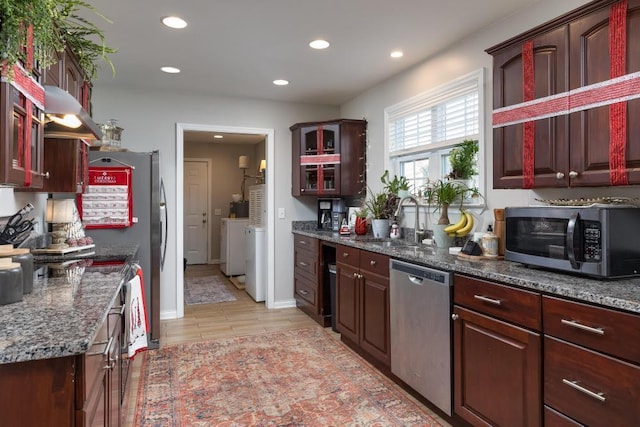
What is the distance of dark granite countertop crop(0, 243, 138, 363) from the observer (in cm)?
98

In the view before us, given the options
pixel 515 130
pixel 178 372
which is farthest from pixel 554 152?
pixel 178 372

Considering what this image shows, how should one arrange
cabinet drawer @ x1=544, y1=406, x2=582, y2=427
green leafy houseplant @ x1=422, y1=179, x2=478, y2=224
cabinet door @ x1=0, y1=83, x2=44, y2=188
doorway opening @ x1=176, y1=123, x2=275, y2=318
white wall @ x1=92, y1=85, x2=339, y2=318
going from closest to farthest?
cabinet door @ x1=0, y1=83, x2=44, y2=188 → cabinet drawer @ x1=544, y1=406, x2=582, y2=427 → green leafy houseplant @ x1=422, y1=179, x2=478, y2=224 → white wall @ x1=92, y1=85, x2=339, y2=318 → doorway opening @ x1=176, y1=123, x2=275, y2=318

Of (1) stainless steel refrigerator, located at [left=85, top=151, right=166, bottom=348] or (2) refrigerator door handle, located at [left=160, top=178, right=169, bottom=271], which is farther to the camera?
(2) refrigerator door handle, located at [left=160, top=178, right=169, bottom=271]

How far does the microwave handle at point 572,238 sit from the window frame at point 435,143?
3.58 feet

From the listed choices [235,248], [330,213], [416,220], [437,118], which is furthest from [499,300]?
[235,248]

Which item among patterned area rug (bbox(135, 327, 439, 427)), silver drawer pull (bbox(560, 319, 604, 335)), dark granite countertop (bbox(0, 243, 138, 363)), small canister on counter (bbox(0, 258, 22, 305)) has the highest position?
small canister on counter (bbox(0, 258, 22, 305))

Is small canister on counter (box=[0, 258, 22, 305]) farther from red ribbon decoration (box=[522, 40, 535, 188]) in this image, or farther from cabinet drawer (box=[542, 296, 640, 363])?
red ribbon decoration (box=[522, 40, 535, 188])

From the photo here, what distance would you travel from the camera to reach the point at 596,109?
1.87 meters

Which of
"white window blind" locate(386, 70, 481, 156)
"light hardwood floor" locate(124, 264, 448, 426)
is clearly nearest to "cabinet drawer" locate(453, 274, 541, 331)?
"white window blind" locate(386, 70, 481, 156)

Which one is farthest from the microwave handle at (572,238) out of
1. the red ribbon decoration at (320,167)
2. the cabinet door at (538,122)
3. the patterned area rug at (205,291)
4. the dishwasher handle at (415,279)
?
the patterned area rug at (205,291)

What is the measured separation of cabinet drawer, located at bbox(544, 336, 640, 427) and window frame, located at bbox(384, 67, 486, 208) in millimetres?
1403

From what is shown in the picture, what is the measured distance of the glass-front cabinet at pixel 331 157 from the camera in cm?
441

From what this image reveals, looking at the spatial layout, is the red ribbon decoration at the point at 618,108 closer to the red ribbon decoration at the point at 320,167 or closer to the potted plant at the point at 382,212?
the potted plant at the point at 382,212

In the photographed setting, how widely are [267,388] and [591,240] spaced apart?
6.80 feet
